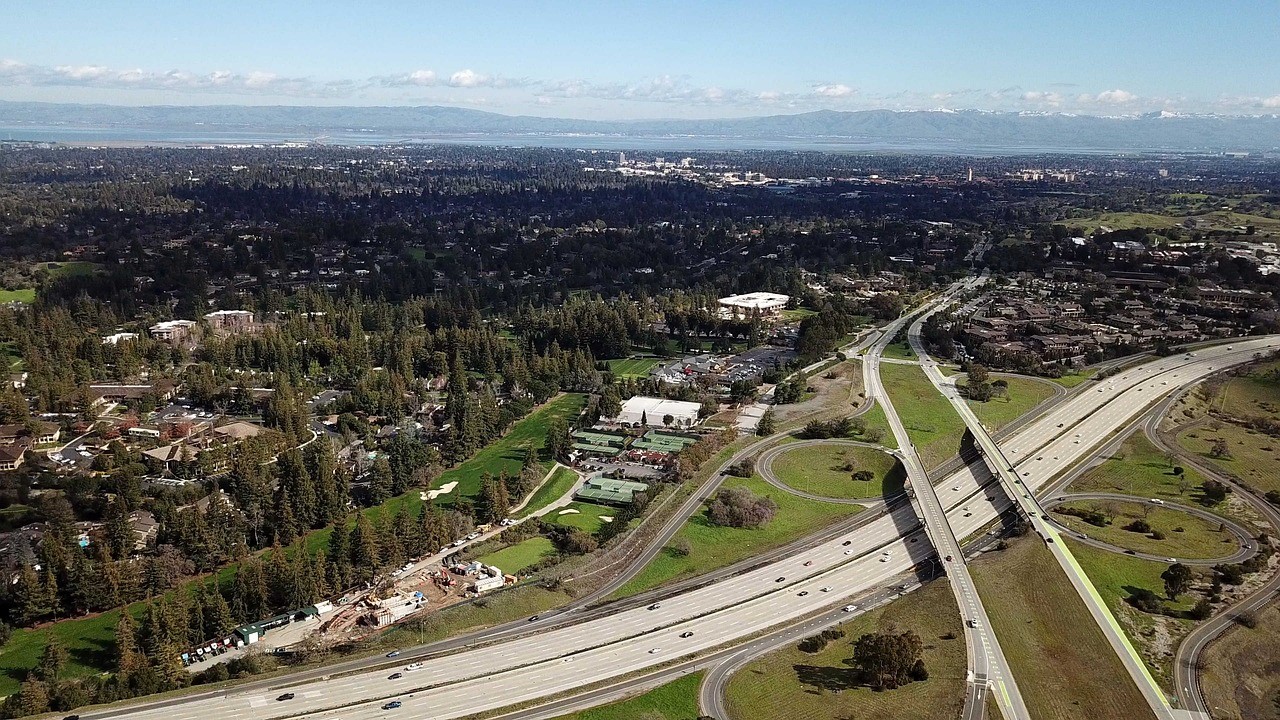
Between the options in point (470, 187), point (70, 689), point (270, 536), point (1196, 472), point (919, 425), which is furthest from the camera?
point (470, 187)

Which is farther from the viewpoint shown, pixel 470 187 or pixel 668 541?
pixel 470 187

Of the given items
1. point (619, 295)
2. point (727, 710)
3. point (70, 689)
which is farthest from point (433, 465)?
point (619, 295)

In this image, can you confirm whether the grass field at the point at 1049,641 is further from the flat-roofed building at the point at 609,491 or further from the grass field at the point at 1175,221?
the grass field at the point at 1175,221

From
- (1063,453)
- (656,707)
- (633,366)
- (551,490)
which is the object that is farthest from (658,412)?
(656,707)

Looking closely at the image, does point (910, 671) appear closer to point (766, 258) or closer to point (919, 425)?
point (919, 425)

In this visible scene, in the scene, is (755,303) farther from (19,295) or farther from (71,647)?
(19,295)

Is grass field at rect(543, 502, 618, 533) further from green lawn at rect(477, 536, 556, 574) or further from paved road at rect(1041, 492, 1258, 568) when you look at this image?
paved road at rect(1041, 492, 1258, 568)
